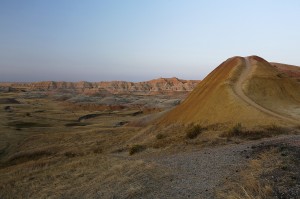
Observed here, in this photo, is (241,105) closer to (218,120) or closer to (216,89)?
(218,120)

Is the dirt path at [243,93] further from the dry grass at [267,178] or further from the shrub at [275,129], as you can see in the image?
the dry grass at [267,178]

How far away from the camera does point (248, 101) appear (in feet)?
92.4

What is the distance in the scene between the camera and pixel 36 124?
184 ft

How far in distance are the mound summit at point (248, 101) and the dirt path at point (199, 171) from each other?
8.50 m

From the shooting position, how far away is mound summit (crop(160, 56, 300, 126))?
2457cm

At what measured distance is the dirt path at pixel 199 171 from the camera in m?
10.9

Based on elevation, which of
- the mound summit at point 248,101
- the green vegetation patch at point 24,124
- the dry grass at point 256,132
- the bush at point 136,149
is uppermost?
the mound summit at point 248,101

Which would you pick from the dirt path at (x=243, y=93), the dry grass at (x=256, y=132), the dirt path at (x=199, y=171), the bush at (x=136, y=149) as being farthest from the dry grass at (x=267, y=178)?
the dirt path at (x=243, y=93)

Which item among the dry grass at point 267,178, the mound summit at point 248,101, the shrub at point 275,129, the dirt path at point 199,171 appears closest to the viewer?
the dry grass at point 267,178

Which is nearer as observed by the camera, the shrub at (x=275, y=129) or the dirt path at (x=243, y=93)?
the shrub at (x=275, y=129)

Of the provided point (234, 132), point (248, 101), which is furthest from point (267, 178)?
point (248, 101)

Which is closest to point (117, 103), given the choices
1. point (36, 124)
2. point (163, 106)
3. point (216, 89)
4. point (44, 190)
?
point (163, 106)

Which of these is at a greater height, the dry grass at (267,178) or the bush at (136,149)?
the dry grass at (267,178)

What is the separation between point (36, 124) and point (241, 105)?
127 feet
